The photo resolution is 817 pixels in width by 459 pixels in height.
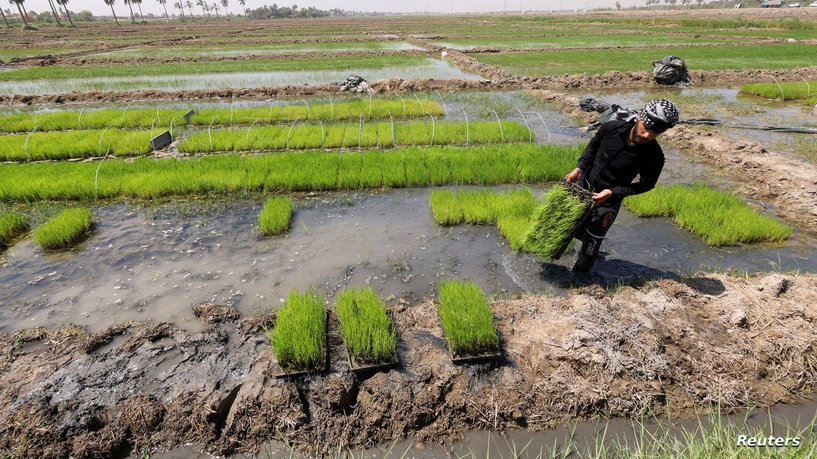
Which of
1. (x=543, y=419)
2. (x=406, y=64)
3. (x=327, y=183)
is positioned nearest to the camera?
(x=543, y=419)

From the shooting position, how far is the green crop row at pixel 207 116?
8.85 m

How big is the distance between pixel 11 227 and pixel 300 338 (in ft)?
15.2

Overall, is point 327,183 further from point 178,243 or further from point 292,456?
point 292,456

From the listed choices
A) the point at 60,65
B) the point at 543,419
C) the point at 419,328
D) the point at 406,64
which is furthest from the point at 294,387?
the point at 60,65

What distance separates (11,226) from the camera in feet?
14.7

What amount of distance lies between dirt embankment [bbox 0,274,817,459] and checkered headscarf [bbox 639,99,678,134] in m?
1.40

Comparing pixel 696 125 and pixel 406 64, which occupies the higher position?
pixel 406 64

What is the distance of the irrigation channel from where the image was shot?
3.42m

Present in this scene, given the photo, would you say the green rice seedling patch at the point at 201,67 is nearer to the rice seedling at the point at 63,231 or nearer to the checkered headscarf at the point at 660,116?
the rice seedling at the point at 63,231

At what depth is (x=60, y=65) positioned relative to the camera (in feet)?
58.4

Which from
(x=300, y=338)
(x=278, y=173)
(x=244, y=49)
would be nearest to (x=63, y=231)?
(x=278, y=173)

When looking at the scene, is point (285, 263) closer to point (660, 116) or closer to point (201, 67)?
point (660, 116)

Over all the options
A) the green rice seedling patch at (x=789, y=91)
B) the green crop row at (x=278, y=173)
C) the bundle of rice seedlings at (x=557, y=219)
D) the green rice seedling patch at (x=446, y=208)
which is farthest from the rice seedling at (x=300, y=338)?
the green rice seedling patch at (x=789, y=91)

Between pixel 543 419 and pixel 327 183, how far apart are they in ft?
14.7
